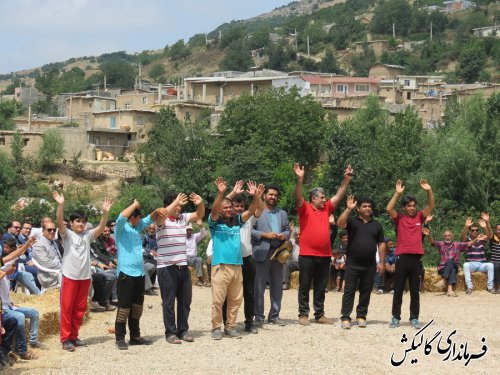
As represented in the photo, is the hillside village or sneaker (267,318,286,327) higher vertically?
the hillside village

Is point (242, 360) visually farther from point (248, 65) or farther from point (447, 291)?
point (248, 65)

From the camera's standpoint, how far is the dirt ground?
32.1ft

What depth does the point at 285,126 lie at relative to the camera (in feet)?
194

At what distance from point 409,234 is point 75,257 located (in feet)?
15.8

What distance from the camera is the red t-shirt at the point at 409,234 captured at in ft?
40.7

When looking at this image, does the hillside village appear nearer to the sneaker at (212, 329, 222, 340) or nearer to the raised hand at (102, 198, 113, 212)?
the sneaker at (212, 329, 222, 340)

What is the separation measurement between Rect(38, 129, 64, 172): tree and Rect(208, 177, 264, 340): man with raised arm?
51875mm

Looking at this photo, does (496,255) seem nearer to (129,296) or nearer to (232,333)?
(232,333)

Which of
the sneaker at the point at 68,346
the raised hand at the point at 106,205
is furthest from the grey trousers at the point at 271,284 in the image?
the sneaker at the point at 68,346

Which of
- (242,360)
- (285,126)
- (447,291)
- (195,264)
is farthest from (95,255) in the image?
(285,126)

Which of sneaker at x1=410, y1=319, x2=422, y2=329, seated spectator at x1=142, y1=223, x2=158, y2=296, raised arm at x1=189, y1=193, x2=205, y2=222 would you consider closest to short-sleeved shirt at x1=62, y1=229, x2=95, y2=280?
raised arm at x1=189, y1=193, x2=205, y2=222

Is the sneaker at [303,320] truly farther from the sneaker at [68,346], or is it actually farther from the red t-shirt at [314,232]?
the sneaker at [68,346]

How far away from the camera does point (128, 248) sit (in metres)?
10.9

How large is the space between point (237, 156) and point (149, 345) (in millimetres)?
44657
